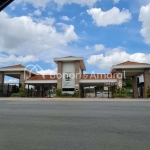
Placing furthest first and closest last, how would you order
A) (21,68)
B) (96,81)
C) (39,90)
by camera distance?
1. (39,90)
2. (21,68)
3. (96,81)

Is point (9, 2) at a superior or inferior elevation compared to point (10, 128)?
superior

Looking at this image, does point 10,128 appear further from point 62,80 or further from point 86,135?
point 62,80

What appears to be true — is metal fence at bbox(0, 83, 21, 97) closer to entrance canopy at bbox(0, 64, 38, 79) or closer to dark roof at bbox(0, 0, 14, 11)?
entrance canopy at bbox(0, 64, 38, 79)

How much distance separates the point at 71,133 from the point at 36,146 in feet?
5.26

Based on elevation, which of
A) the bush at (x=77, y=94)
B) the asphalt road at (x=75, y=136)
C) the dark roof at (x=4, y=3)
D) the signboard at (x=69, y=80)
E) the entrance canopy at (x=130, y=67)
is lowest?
the asphalt road at (x=75, y=136)

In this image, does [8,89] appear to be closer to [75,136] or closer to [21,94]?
[21,94]

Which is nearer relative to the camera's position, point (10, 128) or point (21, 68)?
point (10, 128)

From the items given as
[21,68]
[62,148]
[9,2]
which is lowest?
[62,148]

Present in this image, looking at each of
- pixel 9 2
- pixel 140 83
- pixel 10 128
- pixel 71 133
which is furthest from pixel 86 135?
pixel 140 83

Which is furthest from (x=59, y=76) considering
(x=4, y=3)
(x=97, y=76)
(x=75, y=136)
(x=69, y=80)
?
(x=4, y=3)

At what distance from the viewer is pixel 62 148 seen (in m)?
5.18

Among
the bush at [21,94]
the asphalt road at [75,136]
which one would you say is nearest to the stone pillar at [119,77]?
the bush at [21,94]

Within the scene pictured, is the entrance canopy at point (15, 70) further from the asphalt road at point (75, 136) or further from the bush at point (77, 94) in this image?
the asphalt road at point (75, 136)

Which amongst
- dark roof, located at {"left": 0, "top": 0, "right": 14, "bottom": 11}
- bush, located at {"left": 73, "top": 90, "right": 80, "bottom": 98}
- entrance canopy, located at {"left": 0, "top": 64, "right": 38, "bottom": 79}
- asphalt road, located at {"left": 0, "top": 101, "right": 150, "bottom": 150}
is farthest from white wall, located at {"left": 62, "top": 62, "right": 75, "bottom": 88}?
dark roof, located at {"left": 0, "top": 0, "right": 14, "bottom": 11}
